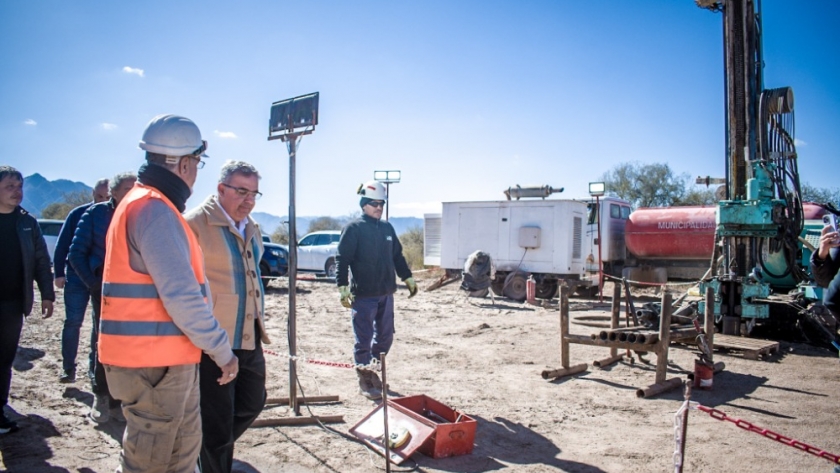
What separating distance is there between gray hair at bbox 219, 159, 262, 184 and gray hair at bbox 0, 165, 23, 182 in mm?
2232

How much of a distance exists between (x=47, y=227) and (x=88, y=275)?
16.0m

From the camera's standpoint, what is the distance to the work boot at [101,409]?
15.0ft

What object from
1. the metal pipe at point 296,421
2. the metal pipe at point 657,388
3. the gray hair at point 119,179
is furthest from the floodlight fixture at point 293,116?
the metal pipe at point 657,388

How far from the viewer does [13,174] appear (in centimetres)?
442

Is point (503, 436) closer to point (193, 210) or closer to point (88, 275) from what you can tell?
point (193, 210)

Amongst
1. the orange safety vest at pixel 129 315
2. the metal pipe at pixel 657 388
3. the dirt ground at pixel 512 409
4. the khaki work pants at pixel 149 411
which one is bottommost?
the dirt ground at pixel 512 409

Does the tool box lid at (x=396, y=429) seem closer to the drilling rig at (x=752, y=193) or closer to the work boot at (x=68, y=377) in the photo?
the work boot at (x=68, y=377)

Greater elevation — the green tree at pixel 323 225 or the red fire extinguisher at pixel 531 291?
the green tree at pixel 323 225

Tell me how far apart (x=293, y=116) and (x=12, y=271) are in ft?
7.77

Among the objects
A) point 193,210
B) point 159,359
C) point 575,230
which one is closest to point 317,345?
point 193,210

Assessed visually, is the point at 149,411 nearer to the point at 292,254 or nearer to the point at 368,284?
the point at 292,254

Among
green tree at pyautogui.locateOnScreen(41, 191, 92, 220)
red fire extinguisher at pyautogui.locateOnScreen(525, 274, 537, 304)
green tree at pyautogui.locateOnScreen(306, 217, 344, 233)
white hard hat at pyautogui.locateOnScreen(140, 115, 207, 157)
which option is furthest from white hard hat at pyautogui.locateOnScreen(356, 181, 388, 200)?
green tree at pyautogui.locateOnScreen(306, 217, 344, 233)

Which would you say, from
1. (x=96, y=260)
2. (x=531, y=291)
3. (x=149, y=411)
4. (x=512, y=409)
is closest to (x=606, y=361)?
(x=512, y=409)

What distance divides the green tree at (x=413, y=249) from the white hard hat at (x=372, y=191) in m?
20.8
